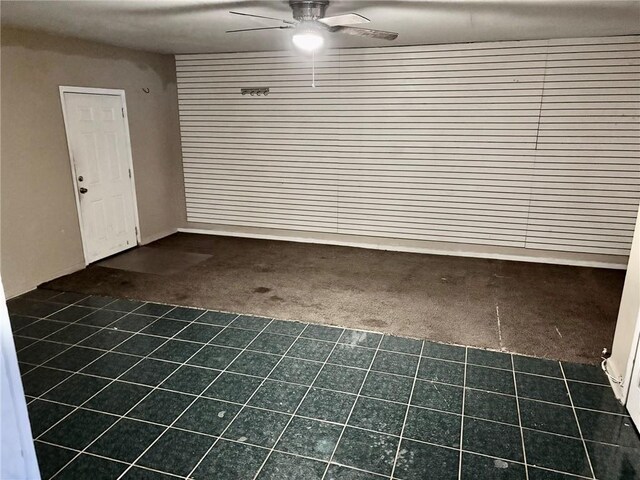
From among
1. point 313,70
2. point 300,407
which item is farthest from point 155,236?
point 300,407

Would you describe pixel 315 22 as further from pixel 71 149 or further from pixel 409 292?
pixel 71 149

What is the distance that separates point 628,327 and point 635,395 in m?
0.48

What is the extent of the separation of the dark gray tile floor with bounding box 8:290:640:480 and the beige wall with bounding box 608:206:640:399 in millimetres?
160

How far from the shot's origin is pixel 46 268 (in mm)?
4984

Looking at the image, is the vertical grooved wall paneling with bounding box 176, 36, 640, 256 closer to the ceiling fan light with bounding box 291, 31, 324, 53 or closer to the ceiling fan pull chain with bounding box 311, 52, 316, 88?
the ceiling fan pull chain with bounding box 311, 52, 316, 88

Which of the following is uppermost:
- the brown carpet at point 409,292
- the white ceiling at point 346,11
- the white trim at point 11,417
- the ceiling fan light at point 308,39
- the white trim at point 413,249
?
the white ceiling at point 346,11

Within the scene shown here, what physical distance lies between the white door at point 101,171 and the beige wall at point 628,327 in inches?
220

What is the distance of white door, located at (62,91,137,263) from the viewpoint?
208 inches

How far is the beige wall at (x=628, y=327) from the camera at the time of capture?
9.52 ft

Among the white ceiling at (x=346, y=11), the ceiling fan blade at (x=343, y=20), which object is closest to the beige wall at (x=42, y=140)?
the white ceiling at (x=346, y=11)

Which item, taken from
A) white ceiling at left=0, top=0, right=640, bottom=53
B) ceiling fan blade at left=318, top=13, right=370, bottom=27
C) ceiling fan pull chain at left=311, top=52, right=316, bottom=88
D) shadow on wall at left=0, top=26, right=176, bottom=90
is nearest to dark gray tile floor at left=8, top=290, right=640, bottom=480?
ceiling fan blade at left=318, top=13, right=370, bottom=27

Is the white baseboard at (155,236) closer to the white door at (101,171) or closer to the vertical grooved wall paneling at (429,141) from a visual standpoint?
the white door at (101,171)

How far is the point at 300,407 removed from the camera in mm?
2914

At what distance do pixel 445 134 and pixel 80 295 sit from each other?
475cm
